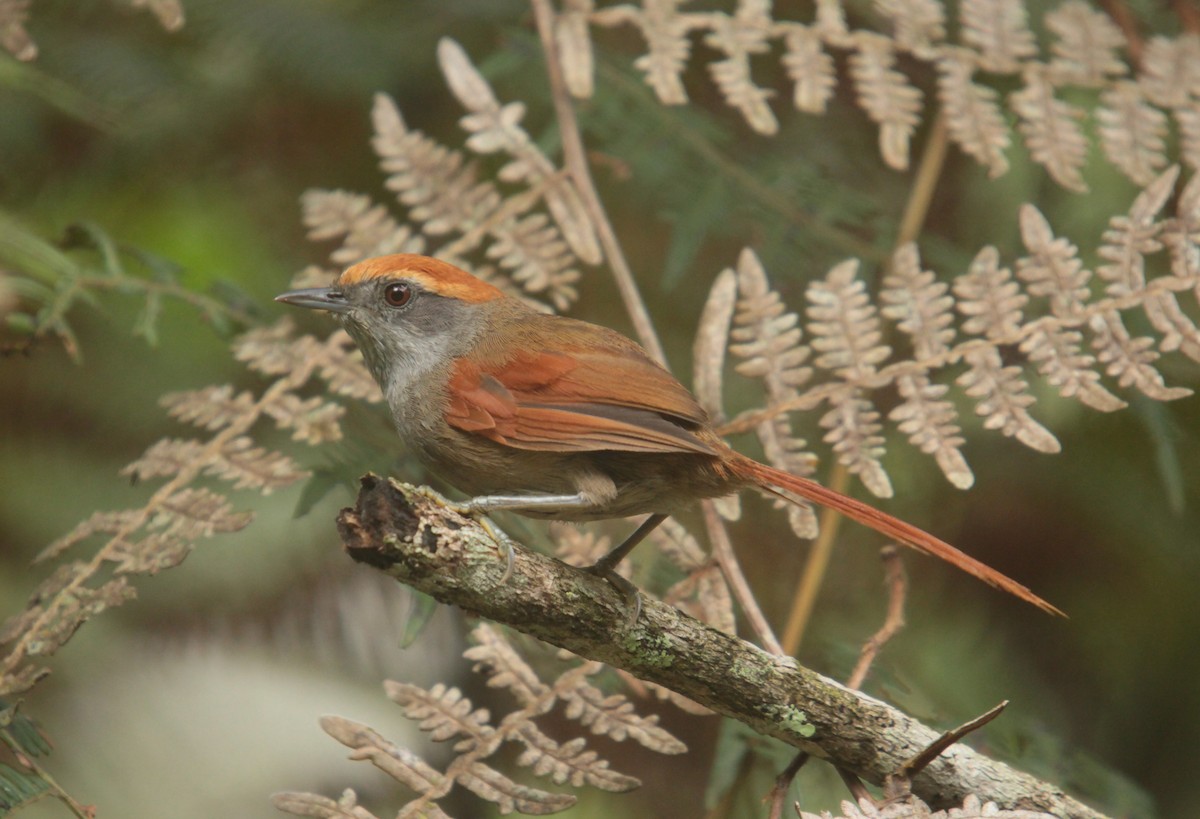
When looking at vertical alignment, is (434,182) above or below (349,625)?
above

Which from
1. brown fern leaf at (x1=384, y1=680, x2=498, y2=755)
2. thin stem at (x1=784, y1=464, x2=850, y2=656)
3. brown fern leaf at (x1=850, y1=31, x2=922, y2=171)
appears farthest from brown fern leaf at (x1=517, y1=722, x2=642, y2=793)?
brown fern leaf at (x1=850, y1=31, x2=922, y2=171)

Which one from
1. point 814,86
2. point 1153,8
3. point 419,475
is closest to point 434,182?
point 419,475

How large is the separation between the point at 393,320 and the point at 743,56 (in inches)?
50.0

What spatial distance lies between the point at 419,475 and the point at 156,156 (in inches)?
72.3

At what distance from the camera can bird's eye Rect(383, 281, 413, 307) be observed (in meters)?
2.92

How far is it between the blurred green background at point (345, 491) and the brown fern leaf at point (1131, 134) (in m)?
0.50

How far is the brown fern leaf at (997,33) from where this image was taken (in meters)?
3.38

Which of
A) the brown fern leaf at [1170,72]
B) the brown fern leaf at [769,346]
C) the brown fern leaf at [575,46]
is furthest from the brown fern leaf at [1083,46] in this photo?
the brown fern leaf at [575,46]

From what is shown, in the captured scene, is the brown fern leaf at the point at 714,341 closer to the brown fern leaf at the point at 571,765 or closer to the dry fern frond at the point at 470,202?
the dry fern frond at the point at 470,202

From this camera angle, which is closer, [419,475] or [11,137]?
[419,475]

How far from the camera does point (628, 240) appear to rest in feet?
14.3

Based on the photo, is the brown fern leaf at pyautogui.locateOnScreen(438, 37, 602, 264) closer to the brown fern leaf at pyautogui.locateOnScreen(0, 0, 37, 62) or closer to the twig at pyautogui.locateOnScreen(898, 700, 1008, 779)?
the brown fern leaf at pyautogui.locateOnScreen(0, 0, 37, 62)

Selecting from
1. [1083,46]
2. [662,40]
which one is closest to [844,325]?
[662,40]

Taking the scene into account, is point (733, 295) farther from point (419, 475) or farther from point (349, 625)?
point (349, 625)
